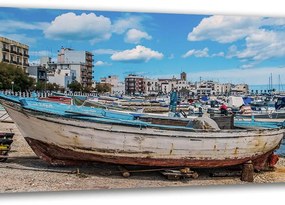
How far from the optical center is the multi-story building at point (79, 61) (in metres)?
6.93

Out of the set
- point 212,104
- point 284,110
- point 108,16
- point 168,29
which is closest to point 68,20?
point 108,16

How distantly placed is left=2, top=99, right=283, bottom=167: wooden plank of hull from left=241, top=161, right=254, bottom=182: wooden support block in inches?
15.0

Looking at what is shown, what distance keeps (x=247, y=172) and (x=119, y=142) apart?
2.10 m

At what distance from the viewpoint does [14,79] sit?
9.44 m

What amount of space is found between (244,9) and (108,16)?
1.98 m

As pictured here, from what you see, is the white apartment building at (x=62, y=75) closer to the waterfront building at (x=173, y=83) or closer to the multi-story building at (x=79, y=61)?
the multi-story building at (x=79, y=61)

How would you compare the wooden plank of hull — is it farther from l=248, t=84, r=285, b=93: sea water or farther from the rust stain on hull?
l=248, t=84, r=285, b=93: sea water

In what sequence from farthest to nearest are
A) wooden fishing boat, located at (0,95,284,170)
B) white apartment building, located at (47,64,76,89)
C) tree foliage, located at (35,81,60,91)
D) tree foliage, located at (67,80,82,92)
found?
tree foliage, located at (35,81,60,91)
tree foliage, located at (67,80,82,92)
white apartment building, located at (47,64,76,89)
wooden fishing boat, located at (0,95,284,170)

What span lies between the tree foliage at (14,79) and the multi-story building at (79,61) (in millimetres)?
1211

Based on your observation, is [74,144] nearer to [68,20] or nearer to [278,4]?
[68,20]

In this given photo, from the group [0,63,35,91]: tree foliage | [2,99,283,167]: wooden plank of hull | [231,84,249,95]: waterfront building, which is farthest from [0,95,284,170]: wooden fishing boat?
[0,63,35,91]: tree foliage

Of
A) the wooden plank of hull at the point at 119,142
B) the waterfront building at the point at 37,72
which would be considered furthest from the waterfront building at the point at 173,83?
the waterfront building at the point at 37,72

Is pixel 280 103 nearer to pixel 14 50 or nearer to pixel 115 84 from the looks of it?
pixel 115 84

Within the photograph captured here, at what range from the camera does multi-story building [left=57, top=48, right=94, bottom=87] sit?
693 cm
